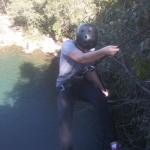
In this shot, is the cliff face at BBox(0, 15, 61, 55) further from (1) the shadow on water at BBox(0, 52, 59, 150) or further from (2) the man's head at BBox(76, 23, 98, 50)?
(2) the man's head at BBox(76, 23, 98, 50)

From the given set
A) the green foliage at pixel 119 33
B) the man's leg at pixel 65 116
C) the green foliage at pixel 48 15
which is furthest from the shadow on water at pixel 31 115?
the man's leg at pixel 65 116

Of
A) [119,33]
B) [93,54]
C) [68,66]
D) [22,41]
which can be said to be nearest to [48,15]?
[22,41]

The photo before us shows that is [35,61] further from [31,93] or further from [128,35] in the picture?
[128,35]

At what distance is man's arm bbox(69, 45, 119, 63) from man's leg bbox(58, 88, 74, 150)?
0.33 m

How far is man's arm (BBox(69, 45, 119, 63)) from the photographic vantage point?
5.36 feet

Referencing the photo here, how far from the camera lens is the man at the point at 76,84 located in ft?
5.99

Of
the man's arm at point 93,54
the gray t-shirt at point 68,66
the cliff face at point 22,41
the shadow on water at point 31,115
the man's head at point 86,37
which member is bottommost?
the shadow on water at point 31,115

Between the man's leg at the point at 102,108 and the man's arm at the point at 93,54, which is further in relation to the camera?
the man's leg at the point at 102,108

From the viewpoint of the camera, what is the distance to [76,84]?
1.98 metres

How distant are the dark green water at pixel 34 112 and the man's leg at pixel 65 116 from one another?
264 centimetres

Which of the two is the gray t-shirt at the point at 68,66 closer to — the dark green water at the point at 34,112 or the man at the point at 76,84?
the man at the point at 76,84

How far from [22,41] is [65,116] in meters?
13.6

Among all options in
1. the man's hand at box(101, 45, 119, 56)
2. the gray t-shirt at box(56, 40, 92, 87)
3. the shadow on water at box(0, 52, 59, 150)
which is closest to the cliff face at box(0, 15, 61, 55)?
the shadow on water at box(0, 52, 59, 150)

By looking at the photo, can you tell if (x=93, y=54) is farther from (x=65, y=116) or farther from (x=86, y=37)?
→ (x=65, y=116)
